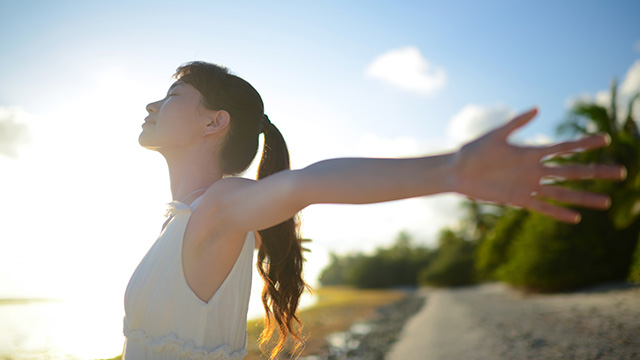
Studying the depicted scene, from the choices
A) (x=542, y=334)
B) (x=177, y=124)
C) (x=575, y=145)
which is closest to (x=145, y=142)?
(x=177, y=124)

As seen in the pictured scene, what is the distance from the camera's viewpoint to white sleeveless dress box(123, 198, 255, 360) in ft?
4.49

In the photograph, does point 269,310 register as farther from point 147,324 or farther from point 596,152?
point 596,152

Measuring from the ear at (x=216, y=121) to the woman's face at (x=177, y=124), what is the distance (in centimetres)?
2

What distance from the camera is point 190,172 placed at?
1.65 metres

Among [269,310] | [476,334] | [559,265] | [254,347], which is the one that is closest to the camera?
[269,310]

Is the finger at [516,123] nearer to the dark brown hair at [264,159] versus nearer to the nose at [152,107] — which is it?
the dark brown hair at [264,159]

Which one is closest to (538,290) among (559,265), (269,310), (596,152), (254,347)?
(559,265)

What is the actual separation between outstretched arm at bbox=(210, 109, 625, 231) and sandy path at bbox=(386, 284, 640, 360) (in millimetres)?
6887

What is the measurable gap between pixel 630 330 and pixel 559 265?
9607 mm

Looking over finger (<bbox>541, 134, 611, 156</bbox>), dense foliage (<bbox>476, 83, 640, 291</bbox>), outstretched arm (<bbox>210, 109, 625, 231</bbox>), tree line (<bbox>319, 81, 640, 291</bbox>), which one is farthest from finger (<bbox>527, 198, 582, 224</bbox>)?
dense foliage (<bbox>476, 83, 640, 291</bbox>)

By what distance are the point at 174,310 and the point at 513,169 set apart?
1147 millimetres

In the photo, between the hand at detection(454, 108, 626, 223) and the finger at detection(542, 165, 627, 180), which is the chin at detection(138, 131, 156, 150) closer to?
the hand at detection(454, 108, 626, 223)

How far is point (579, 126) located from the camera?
62.7ft

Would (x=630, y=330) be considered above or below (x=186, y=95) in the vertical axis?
below
